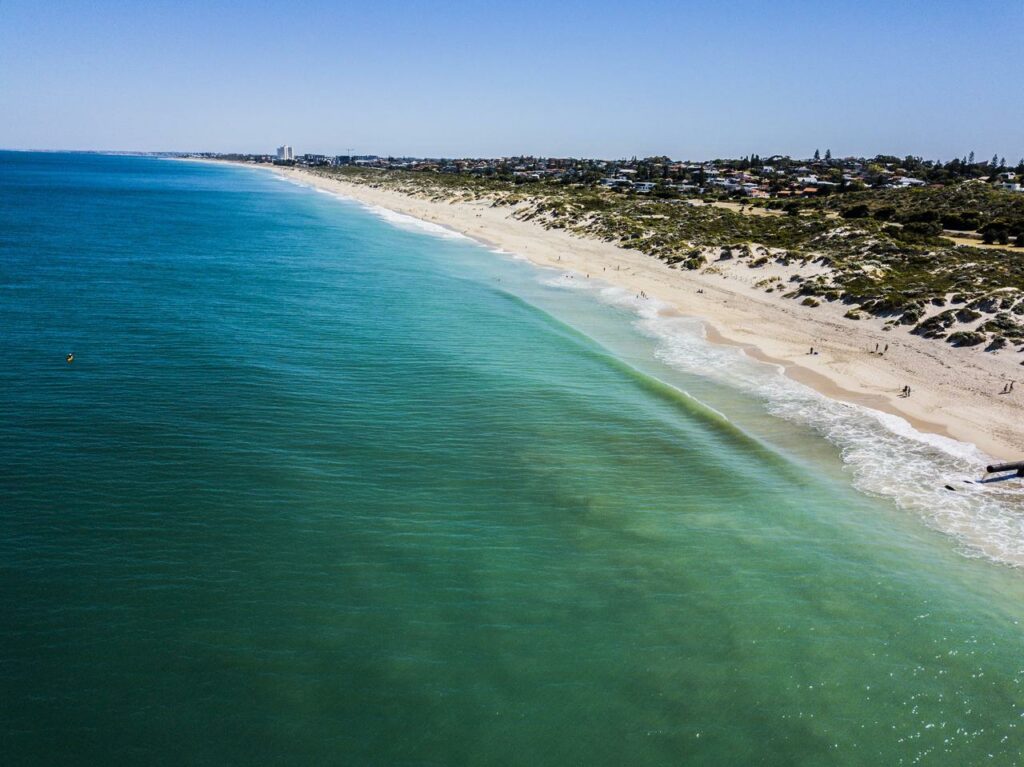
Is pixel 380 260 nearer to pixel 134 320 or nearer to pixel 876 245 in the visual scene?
pixel 134 320

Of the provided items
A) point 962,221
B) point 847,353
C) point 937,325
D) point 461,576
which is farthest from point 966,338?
point 962,221

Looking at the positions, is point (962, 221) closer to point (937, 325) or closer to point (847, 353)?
point (937, 325)

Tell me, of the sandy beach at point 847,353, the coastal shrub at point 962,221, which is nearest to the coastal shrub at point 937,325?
the sandy beach at point 847,353

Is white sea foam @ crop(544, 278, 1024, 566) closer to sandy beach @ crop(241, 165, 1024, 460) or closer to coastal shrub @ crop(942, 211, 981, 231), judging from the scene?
sandy beach @ crop(241, 165, 1024, 460)

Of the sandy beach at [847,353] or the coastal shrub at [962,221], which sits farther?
the coastal shrub at [962,221]

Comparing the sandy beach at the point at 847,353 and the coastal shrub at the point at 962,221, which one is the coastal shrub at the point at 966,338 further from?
the coastal shrub at the point at 962,221
